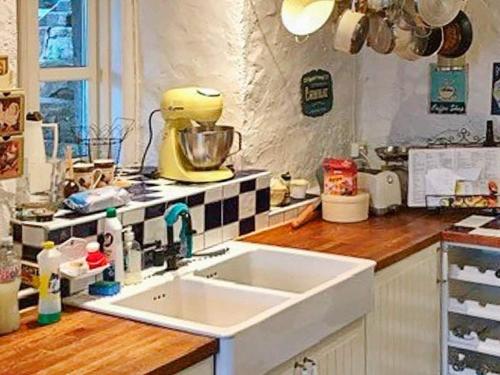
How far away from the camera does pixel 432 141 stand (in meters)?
3.87

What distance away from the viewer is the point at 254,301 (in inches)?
96.8

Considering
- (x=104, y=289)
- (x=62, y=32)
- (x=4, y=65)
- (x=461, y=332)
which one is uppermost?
(x=62, y=32)

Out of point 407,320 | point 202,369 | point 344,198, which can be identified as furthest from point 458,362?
point 202,369

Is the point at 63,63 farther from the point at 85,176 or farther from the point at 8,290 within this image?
the point at 8,290

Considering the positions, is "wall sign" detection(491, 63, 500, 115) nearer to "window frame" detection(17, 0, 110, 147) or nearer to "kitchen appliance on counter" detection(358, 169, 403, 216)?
"kitchen appliance on counter" detection(358, 169, 403, 216)

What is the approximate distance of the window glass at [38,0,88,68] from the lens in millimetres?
3020

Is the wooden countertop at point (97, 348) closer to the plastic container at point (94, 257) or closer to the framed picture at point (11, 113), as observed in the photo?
the plastic container at point (94, 257)

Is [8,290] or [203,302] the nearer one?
[8,290]

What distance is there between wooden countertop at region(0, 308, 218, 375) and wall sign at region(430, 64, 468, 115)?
2.15 meters

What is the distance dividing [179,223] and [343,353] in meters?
0.66

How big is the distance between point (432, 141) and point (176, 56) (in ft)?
4.20

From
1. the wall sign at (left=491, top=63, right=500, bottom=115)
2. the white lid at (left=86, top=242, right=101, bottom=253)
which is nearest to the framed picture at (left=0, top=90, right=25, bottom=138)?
the white lid at (left=86, top=242, right=101, bottom=253)

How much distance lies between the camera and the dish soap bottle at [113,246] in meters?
2.41

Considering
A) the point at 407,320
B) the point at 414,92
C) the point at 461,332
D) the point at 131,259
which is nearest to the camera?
the point at 131,259
